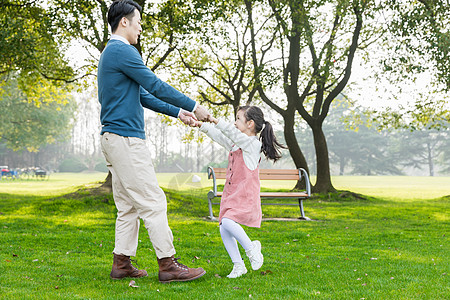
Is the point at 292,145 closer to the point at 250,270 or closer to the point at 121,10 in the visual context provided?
the point at 250,270

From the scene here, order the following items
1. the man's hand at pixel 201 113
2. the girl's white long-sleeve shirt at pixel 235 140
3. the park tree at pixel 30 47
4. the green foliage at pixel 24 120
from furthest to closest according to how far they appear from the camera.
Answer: the green foliage at pixel 24 120 → the park tree at pixel 30 47 → the girl's white long-sleeve shirt at pixel 235 140 → the man's hand at pixel 201 113

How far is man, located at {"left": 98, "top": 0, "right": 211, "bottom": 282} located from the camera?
12.8 feet

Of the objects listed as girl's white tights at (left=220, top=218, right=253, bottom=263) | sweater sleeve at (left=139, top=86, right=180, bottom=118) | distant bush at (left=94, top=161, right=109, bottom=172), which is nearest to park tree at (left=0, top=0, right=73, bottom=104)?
sweater sleeve at (left=139, top=86, right=180, bottom=118)

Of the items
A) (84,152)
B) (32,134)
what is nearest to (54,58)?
(32,134)

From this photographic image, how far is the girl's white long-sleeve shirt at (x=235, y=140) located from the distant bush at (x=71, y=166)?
226ft

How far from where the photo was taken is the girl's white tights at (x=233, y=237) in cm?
434

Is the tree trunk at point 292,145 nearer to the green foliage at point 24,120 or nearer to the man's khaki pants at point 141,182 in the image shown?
the man's khaki pants at point 141,182

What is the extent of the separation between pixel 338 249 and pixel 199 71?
54.9ft

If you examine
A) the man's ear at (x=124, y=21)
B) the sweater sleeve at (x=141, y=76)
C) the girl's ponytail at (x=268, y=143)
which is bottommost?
the girl's ponytail at (x=268, y=143)

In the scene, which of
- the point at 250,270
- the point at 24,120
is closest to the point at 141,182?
the point at 250,270

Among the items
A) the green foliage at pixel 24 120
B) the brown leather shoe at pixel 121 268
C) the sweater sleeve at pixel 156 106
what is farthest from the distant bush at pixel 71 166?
the brown leather shoe at pixel 121 268

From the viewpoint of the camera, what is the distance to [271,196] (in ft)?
31.4

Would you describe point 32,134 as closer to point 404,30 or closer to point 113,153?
point 404,30

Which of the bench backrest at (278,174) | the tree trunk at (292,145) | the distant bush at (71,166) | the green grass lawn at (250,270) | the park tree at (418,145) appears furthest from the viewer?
the park tree at (418,145)
